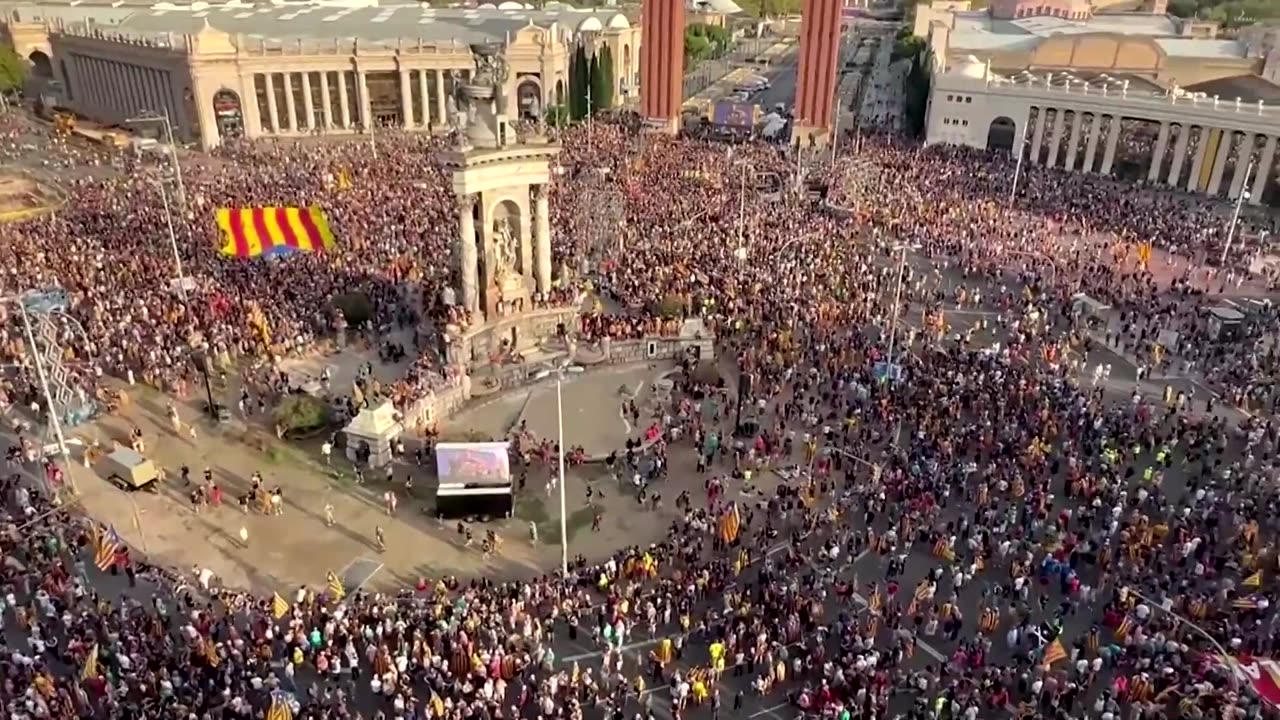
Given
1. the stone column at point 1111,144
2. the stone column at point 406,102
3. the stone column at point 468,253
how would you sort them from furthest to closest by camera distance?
the stone column at point 406,102
the stone column at point 1111,144
the stone column at point 468,253

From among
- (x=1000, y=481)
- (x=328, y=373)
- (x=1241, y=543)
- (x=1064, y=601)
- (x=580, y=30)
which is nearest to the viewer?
(x=1064, y=601)

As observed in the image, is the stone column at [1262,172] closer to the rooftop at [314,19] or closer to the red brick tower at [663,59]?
the red brick tower at [663,59]

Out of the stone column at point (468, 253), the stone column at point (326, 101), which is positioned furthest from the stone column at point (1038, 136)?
the stone column at point (326, 101)

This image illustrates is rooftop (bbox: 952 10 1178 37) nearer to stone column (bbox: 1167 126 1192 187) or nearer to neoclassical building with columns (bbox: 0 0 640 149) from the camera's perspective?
stone column (bbox: 1167 126 1192 187)

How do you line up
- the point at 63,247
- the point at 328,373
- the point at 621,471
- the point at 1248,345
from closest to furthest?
the point at 621,471, the point at 328,373, the point at 1248,345, the point at 63,247

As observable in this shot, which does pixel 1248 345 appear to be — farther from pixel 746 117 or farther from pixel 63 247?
pixel 63 247

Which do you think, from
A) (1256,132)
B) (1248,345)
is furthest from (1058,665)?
(1256,132)

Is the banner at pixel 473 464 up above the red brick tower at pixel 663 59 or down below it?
below
